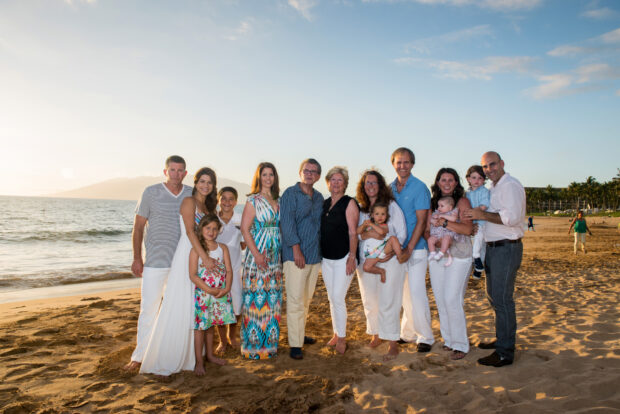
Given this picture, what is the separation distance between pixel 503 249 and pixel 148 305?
13.0ft

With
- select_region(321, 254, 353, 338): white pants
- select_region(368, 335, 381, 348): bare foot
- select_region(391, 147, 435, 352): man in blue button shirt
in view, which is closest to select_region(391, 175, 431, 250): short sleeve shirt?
select_region(391, 147, 435, 352): man in blue button shirt

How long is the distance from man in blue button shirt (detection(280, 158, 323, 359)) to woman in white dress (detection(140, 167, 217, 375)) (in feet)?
3.09

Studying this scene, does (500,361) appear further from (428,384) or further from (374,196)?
(374,196)

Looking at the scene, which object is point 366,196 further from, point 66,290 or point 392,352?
point 66,290

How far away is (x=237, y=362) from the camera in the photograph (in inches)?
164

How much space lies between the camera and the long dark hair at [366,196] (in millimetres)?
4344

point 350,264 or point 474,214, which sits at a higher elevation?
point 474,214

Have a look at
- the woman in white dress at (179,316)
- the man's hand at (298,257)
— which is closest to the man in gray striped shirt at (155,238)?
the woman in white dress at (179,316)

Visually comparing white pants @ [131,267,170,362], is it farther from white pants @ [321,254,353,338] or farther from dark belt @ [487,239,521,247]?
dark belt @ [487,239,521,247]

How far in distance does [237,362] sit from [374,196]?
8.47 feet

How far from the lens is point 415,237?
13.9 ft

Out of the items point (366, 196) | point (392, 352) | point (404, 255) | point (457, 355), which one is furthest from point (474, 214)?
point (392, 352)

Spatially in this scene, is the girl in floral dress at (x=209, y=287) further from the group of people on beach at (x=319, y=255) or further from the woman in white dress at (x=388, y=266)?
the woman in white dress at (x=388, y=266)

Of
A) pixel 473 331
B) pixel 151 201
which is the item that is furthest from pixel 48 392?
pixel 473 331
